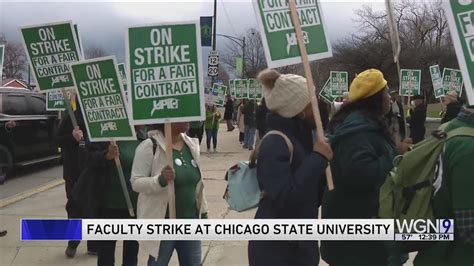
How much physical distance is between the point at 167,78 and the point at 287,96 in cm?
103

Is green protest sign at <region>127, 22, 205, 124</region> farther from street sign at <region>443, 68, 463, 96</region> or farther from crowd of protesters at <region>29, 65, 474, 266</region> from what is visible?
street sign at <region>443, 68, 463, 96</region>

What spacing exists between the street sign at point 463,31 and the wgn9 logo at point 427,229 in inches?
28.1

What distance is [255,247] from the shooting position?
294 centimetres

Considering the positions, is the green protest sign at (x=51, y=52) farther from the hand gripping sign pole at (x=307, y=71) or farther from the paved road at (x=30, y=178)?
the paved road at (x=30, y=178)

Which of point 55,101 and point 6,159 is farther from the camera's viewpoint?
point 6,159

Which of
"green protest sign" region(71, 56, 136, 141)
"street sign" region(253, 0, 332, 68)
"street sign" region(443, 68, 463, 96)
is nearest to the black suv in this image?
"green protest sign" region(71, 56, 136, 141)

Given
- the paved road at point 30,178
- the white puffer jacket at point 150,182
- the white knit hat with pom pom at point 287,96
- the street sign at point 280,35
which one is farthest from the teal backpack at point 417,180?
the paved road at point 30,178

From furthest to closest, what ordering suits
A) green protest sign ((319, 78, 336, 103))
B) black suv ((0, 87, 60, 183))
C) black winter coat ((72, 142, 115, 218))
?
green protest sign ((319, 78, 336, 103)), black suv ((0, 87, 60, 183)), black winter coat ((72, 142, 115, 218))

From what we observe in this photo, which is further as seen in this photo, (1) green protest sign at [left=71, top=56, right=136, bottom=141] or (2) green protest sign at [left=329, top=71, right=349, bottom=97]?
(2) green protest sign at [left=329, top=71, right=349, bottom=97]

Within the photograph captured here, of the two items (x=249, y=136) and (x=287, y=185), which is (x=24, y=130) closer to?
(x=249, y=136)

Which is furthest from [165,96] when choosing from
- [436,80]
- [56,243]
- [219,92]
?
[219,92]

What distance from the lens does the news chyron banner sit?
2.66 meters

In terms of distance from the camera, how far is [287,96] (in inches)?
111

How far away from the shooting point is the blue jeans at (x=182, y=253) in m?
3.72
